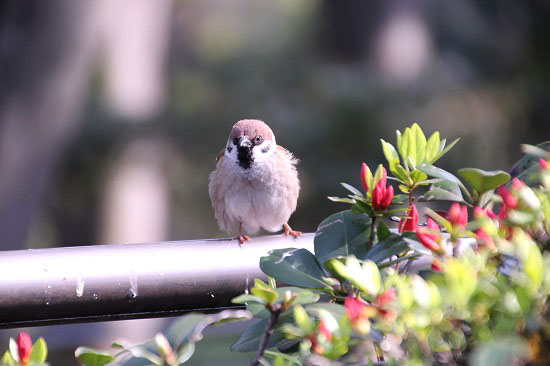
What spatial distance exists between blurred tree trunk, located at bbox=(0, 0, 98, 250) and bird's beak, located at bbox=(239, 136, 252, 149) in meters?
1.87

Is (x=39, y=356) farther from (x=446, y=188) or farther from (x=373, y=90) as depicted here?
(x=373, y=90)

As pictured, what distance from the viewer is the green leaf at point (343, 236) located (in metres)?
1.12

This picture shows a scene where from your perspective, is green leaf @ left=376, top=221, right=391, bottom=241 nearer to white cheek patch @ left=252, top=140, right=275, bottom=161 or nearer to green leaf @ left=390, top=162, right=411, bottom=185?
green leaf @ left=390, top=162, right=411, bottom=185

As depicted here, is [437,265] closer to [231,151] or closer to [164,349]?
[164,349]

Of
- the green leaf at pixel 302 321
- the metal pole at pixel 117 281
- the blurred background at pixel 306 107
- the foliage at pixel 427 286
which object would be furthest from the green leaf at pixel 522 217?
the blurred background at pixel 306 107

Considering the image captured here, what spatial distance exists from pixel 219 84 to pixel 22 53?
5248mm

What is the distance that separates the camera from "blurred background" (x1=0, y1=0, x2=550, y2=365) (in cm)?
726

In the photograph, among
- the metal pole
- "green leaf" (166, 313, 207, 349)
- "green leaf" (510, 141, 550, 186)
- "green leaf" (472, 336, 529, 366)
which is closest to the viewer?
"green leaf" (472, 336, 529, 366)

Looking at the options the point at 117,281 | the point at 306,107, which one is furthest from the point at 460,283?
the point at 306,107

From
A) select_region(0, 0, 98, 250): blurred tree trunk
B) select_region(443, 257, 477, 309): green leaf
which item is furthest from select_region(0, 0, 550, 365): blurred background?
select_region(443, 257, 477, 309): green leaf

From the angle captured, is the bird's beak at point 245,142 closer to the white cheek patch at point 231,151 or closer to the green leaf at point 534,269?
the white cheek patch at point 231,151

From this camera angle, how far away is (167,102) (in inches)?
350

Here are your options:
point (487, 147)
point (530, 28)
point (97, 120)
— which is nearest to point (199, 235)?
point (97, 120)

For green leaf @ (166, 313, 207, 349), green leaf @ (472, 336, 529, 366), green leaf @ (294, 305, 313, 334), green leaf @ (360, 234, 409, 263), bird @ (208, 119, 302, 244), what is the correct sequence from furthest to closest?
bird @ (208, 119, 302, 244)
green leaf @ (360, 234, 409, 263)
green leaf @ (166, 313, 207, 349)
green leaf @ (294, 305, 313, 334)
green leaf @ (472, 336, 529, 366)
